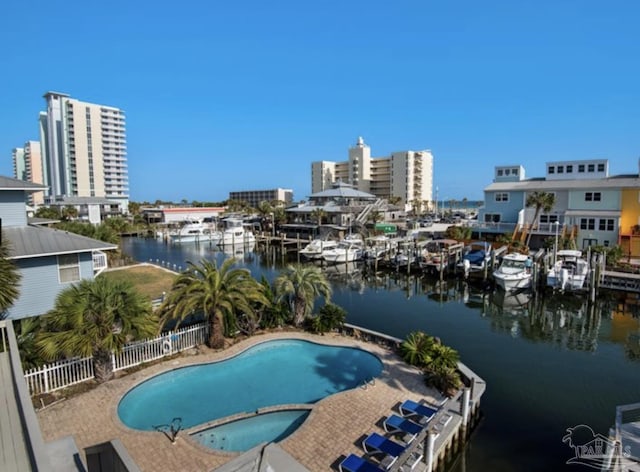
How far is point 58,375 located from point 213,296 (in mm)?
5673

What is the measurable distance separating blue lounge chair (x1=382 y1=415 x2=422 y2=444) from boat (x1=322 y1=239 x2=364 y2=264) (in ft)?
113

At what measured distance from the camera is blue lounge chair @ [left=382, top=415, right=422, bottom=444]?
10117mm

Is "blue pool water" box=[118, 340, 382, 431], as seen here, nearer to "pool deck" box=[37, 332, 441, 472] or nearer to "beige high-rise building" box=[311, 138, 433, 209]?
"pool deck" box=[37, 332, 441, 472]

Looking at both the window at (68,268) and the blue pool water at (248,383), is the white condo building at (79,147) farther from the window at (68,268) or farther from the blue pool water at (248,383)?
the blue pool water at (248,383)

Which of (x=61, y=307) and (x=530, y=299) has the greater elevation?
(x=61, y=307)

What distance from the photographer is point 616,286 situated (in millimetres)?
29562

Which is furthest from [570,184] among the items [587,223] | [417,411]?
[417,411]

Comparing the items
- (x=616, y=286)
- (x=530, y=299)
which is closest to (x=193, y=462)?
(x=530, y=299)

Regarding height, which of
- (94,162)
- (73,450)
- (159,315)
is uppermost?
(94,162)

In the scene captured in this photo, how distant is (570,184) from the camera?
4241 cm

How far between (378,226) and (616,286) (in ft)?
113

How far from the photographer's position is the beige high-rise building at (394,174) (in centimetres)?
10794

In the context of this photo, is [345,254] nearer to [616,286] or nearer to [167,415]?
[616,286]

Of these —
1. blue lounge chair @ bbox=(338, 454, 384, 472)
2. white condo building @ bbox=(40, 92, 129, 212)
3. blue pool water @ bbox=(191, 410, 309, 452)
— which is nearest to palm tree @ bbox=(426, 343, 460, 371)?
blue pool water @ bbox=(191, 410, 309, 452)
